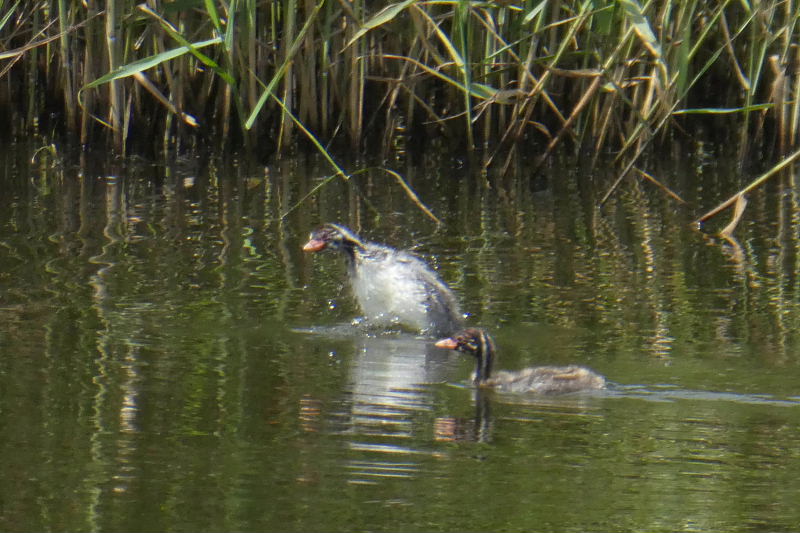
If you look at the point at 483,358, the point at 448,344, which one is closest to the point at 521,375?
the point at 483,358

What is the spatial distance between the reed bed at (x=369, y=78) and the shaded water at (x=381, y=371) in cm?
101

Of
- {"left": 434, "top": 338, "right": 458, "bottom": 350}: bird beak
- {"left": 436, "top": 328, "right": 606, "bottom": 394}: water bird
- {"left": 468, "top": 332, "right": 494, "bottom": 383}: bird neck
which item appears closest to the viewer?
{"left": 436, "top": 328, "right": 606, "bottom": 394}: water bird

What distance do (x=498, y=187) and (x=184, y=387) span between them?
6925 mm

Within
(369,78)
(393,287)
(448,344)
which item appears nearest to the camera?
(448,344)

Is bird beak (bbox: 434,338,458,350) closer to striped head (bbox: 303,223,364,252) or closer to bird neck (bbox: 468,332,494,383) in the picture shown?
bird neck (bbox: 468,332,494,383)

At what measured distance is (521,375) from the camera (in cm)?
639

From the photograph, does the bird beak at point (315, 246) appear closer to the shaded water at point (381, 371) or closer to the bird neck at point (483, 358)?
the shaded water at point (381, 371)

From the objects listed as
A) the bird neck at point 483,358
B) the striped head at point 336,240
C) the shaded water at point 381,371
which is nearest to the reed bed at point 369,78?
the shaded water at point 381,371

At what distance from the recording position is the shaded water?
4.51m

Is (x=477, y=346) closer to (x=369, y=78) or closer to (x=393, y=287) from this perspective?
(x=393, y=287)

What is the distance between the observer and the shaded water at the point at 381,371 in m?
4.51

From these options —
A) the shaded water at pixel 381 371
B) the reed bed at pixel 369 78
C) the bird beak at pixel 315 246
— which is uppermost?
the reed bed at pixel 369 78

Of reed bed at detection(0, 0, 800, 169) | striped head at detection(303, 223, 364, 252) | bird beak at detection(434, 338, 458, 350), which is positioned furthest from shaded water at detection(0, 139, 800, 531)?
reed bed at detection(0, 0, 800, 169)

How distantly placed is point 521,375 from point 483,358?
0.22m
